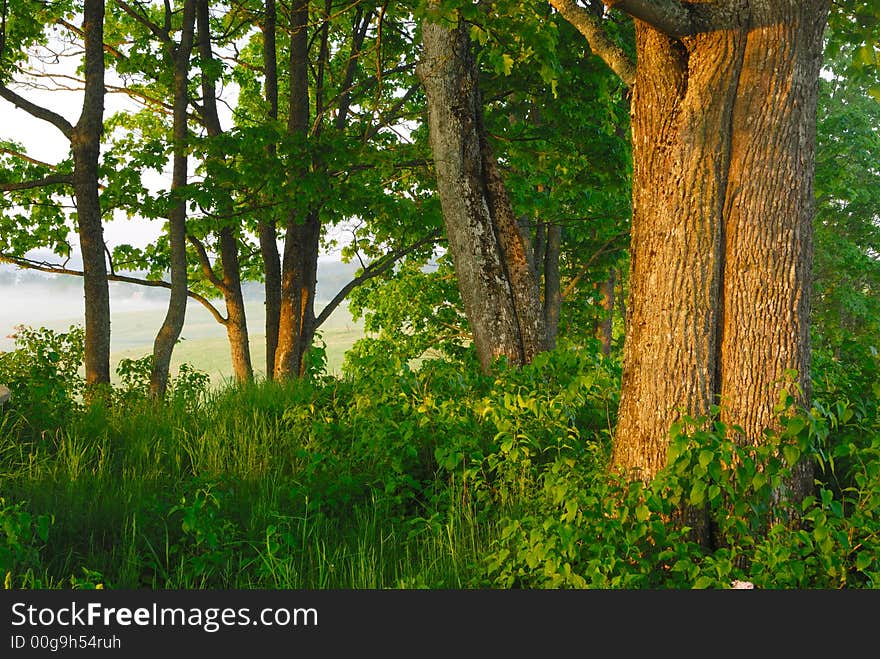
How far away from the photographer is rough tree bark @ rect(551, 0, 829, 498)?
489 centimetres

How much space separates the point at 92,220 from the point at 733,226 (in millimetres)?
9565

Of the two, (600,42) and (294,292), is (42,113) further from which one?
(600,42)

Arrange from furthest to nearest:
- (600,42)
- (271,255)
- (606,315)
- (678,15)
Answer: (606,315) < (271,255) < (600,42) < (678,15)

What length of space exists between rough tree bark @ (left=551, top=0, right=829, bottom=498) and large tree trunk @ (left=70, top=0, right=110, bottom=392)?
8787mm

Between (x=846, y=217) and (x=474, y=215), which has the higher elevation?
(x=846, y=217)

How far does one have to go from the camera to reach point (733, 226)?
4.98m

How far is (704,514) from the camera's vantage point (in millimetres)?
4840

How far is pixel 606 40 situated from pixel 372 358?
13.0 feet

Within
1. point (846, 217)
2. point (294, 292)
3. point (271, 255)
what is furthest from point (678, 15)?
point (846, 217)

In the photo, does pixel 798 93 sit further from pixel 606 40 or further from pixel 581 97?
pixel 581 97

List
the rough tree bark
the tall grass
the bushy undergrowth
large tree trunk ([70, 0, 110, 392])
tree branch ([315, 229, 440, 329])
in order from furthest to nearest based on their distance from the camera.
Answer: tree branch ([315, 229, 440, 329]) < large tree trunk ([70, 0, 110, 392]) < the rough tree bark < the tall grass < the bushy undergrowth

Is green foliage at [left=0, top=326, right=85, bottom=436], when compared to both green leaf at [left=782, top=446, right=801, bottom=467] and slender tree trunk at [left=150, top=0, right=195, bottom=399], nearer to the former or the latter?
slender tree trunk at [left=150, top=0, right=195, bottom=399]

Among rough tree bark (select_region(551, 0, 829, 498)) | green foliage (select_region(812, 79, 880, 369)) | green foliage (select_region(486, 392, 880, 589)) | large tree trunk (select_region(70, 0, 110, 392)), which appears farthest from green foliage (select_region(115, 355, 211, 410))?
green foliage (select_region(812, 79, 880, 369))

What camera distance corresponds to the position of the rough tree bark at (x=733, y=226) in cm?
489
